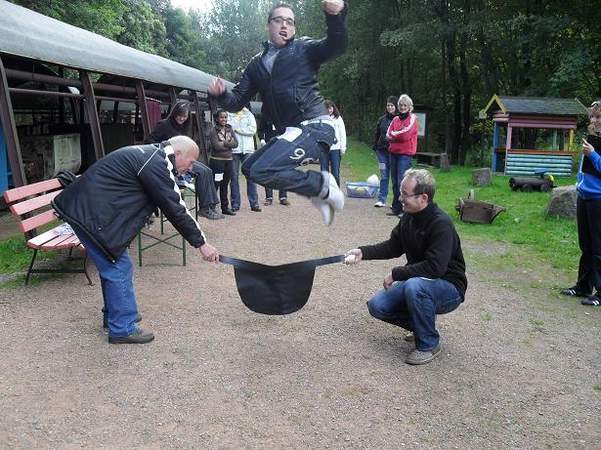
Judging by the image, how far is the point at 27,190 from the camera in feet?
20.0

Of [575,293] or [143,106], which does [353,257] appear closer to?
[575,293]

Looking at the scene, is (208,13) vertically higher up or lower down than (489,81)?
higher up

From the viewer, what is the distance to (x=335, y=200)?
4.29 meters

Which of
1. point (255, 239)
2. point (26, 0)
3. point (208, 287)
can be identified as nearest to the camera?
point (208, 287)

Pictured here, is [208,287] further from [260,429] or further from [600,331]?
[600,331]

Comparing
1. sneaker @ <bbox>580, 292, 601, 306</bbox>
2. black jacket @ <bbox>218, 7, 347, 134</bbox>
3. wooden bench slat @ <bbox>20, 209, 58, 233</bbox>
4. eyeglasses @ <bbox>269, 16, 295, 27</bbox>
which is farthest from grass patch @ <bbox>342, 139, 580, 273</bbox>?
wooden bench slat @ <bbox>20, 209, 58, 233</bbox>

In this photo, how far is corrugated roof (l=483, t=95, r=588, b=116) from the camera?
51.8ft

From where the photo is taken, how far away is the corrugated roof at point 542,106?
15.8m

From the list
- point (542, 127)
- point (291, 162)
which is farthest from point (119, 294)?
point (542, 127)

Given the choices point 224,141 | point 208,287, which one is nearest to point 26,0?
point 224,141

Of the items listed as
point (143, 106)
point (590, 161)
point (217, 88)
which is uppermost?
point (217, 88)

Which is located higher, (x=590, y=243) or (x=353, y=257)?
(x=353, y=257)

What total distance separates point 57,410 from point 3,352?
47.4 inches

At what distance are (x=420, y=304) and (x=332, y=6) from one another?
214 cm
